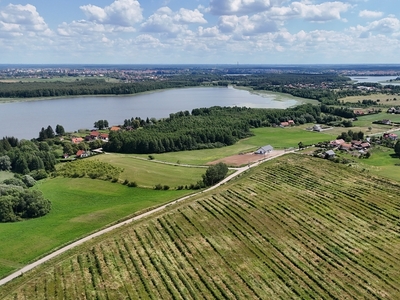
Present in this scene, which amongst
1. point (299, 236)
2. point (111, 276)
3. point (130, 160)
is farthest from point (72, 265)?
point (130, 160)

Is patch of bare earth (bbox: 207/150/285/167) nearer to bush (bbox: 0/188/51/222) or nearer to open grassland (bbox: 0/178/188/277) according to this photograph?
open grassland (bbox: 0/178/188/277)

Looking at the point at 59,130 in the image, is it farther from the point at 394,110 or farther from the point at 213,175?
the point at 394,110

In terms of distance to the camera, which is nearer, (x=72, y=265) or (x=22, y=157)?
(x=72, y=265)

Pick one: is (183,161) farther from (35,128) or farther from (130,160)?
(35,128)

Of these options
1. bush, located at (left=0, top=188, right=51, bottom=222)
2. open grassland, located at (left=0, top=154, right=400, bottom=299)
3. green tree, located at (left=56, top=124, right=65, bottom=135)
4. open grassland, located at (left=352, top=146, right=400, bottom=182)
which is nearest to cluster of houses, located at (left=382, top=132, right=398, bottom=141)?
open grassland, located at (left=352, top=146, right=400, bottom=182)

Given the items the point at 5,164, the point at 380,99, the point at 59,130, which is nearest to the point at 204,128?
the point at 59,130

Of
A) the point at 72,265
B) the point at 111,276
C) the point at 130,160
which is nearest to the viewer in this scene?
the point at 111,276

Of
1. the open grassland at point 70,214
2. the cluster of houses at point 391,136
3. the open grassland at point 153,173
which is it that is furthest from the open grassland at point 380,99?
the open grassland at point 70,214

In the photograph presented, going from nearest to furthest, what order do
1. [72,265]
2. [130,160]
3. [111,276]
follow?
[111,276]
[72,265]
[130,160]
